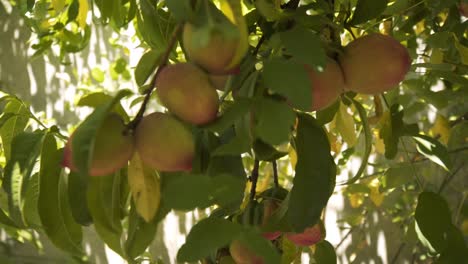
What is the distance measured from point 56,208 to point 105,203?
8 centimetres

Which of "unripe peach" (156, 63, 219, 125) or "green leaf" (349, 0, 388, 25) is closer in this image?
"unripe peach" (156, 63, 219, 125)

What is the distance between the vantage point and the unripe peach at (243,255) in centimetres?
48

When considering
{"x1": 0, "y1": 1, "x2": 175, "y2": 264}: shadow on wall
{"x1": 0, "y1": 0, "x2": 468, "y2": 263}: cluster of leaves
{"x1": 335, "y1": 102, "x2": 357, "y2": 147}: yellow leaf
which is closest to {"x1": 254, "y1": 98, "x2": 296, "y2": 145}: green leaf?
{"x1": 0, "y1": 0, "x2": 468, "y2": 263}: cluster of leaves

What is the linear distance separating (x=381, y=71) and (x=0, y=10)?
5.08ft

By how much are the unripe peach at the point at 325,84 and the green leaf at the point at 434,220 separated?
158 millimetres

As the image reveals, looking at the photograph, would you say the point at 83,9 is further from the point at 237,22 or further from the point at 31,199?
the point at 237,22

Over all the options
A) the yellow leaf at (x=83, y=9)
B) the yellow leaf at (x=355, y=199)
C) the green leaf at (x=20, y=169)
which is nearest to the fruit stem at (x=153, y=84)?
the green leaf at (x=20, y=169)

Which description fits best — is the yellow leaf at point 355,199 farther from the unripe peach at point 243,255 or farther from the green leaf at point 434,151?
the unripe peach at point 243,255

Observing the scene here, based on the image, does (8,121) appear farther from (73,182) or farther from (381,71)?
(381,71)

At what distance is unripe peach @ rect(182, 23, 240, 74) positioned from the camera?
36cm

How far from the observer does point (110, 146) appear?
371mm

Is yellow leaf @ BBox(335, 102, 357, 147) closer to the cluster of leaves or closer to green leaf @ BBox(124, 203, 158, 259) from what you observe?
the cluster of leaves

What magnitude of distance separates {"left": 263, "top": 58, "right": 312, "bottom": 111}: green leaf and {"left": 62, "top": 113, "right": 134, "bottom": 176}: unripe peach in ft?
0.30

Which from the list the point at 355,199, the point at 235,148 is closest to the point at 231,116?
the point at 235,148
